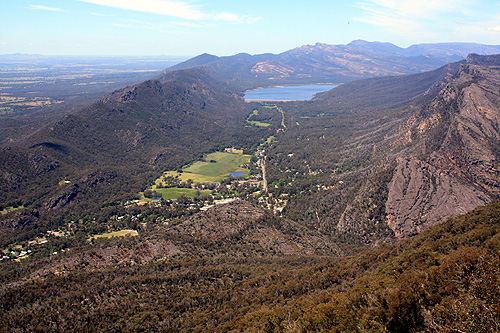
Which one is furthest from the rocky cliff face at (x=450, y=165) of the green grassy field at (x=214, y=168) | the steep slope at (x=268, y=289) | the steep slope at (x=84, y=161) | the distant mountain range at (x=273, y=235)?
the steep slope at (x=84, y=161)

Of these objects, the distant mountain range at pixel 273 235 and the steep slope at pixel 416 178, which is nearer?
the distant mountain range at pixel 273 235

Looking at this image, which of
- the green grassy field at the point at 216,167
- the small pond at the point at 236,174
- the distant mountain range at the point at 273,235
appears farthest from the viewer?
the small pond at the point at 236,174

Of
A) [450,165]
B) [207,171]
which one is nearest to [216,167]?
[207,171]

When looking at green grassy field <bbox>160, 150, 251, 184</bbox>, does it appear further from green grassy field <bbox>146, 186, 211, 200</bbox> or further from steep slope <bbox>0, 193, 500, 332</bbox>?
steep slope <bbox>0, 193, 500, 332</bbox>

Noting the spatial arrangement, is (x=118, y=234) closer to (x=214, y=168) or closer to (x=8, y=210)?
(x=8, y=210)

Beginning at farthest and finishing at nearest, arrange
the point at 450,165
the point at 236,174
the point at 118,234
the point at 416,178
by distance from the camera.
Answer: the point at 236,174, the point at 118,234, the point at 450,165, the point at 416,178

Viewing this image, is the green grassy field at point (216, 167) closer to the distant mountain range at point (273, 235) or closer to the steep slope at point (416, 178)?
the distant mountain range at point (273, 235)

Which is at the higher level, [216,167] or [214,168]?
[216,167]

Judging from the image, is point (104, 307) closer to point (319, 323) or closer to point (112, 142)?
point (319, 323)

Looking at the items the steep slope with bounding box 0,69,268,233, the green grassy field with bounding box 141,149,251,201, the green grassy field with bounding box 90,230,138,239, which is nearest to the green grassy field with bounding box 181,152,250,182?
the green grassy field with bounding box 141,149,251,201
